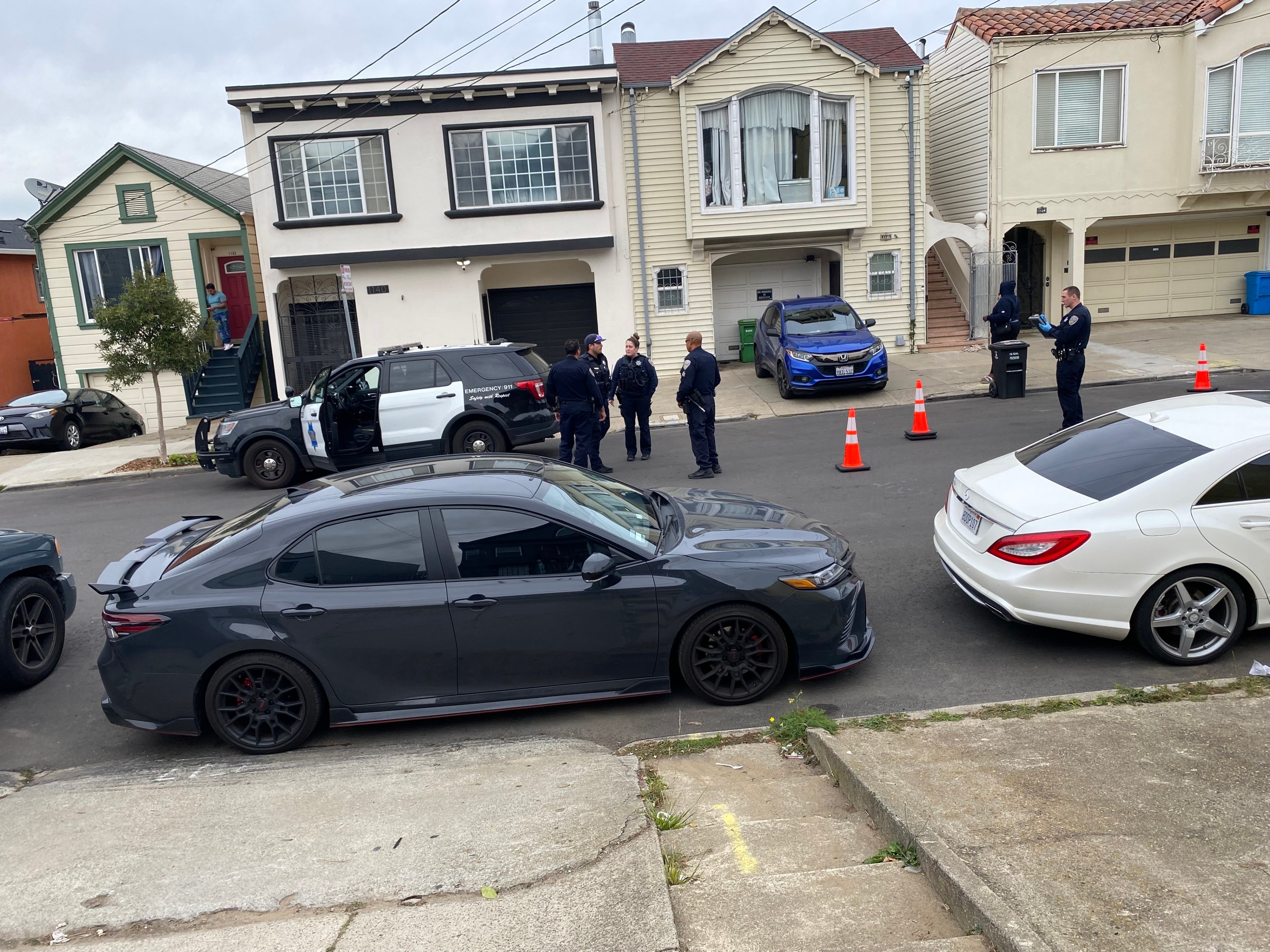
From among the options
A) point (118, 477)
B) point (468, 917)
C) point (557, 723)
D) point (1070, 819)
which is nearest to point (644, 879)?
point (468, 917)

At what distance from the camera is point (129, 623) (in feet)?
17.5

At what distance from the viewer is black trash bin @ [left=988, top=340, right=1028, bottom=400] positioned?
1591 centimetres

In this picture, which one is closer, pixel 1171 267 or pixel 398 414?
pixel 398 414

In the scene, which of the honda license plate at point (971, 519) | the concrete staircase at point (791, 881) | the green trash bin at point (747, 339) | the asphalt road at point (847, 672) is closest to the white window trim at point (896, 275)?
the green trash bin at point (747, 339)

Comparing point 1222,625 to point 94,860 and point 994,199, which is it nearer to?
point 94,860

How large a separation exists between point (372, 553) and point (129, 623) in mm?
1348

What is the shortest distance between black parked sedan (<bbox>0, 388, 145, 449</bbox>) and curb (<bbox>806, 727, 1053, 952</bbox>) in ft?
64.1

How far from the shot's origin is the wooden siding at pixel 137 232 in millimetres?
22344

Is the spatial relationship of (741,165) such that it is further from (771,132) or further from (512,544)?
(512,544)

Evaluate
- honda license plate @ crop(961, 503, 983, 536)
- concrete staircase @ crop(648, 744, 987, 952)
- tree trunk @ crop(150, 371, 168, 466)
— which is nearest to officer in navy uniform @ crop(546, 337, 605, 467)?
honda license plate @ crop(961, 503, 983, 536)

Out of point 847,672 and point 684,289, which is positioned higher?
point 684,289

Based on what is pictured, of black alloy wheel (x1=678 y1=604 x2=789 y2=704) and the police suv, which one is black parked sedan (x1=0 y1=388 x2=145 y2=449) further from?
black alloy wheel (x1=678 y1=604 x2=789 y2=704)

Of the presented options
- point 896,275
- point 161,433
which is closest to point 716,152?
point 896,275

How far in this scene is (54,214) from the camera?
22.2 metres
